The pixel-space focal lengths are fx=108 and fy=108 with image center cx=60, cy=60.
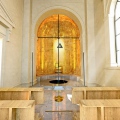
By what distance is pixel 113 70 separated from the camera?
3.76 metres

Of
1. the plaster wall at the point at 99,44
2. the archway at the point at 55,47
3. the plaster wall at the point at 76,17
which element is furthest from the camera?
the archway at the point at 55,47

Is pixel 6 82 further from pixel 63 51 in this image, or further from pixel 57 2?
pixel 63 51

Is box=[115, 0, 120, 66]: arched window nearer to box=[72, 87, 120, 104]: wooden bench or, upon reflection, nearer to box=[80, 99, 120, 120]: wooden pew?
box=[72, 87, 120, 104]: wooden bench

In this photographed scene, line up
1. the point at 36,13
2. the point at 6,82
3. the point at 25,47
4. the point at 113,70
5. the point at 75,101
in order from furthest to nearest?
the point at 36,13 < the point at 25,47 < the point at 6,82 < the point at 113,70 < the point at 75,101

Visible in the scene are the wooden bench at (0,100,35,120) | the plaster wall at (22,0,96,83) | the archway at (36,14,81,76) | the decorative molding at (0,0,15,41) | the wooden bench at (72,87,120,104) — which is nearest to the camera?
the wooden bench at (0,100,35,120)

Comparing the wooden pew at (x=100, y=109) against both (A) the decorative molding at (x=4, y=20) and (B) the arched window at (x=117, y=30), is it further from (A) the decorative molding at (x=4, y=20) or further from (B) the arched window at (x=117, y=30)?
(A) the decorative molding at (x=4, y=20)

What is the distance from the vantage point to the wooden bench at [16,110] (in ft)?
4.47

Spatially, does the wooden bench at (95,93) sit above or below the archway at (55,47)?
below

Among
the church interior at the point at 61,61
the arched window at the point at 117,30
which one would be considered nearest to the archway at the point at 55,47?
the church interior at the point at 61,61

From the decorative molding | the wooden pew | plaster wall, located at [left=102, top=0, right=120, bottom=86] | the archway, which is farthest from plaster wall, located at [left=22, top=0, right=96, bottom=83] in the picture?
the wooden pew

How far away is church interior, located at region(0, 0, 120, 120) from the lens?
1.57m

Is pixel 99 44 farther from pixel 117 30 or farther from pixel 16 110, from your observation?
pixel 16 110

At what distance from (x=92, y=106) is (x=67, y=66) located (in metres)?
8.93

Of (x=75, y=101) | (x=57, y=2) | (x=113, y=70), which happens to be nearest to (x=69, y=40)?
(x=57, y=2)
